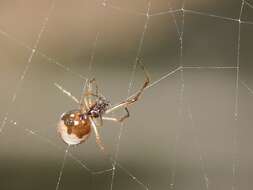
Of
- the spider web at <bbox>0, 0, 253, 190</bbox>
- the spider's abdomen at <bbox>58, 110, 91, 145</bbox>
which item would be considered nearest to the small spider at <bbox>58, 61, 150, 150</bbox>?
the spider's abdomen at <bbox>58, 110, 91, 145</bbox>

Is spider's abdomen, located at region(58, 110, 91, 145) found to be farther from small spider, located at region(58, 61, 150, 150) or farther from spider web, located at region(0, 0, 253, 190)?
spider web, located at region(0, 0, 253, 190)

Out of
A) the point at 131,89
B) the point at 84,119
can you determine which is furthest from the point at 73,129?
the point at 131,89

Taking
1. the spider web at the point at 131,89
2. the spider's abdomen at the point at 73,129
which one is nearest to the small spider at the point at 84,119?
the spider's abdomen at the point at 73,129

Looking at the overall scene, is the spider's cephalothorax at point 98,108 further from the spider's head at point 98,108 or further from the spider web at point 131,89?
the spider web at point 131,89

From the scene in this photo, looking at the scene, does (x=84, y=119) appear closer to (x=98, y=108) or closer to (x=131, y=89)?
(x=98, y=108)

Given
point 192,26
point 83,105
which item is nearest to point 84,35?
point 192,26

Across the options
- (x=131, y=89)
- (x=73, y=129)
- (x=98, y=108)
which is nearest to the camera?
(x=73, y=129)

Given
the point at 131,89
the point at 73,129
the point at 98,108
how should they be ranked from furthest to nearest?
1. the point at 131,89
2. the point at 98,108
3. the point at 73,129
